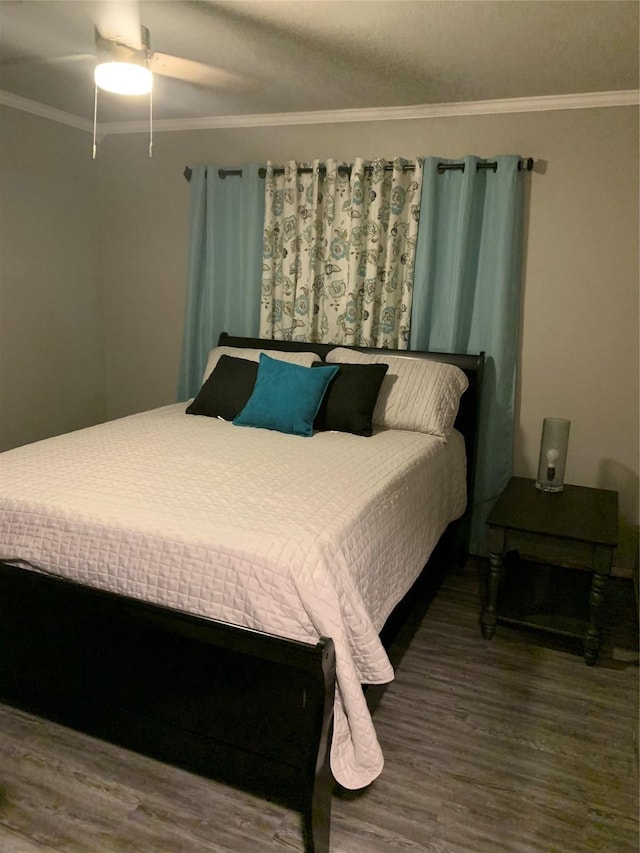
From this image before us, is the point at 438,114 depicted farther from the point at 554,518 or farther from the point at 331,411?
the point at 554,518

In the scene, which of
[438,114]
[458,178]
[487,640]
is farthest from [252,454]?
[438,114]

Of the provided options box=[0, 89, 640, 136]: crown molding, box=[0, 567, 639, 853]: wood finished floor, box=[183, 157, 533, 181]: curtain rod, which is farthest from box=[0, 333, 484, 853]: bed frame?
box=[0, 89, 640, 136]: crown molding

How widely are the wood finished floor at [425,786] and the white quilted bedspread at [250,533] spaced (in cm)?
28

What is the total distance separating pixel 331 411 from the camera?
2889 mm

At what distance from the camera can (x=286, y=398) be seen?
2.85 metres

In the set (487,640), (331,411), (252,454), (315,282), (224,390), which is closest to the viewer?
(252,454)

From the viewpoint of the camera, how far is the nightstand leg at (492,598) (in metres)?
2.55

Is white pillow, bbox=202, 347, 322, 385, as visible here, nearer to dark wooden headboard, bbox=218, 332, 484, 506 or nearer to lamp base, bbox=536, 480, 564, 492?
dark wooden headboard, bbox=218, 332, 484, 506

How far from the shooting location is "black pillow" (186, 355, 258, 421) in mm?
3062

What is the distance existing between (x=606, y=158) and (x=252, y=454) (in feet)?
7.11

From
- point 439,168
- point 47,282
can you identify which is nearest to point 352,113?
point 439,168

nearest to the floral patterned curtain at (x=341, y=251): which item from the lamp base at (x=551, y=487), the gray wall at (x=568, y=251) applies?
the gray wall at (x=568, y=251)

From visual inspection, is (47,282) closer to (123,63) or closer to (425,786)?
(123,63)

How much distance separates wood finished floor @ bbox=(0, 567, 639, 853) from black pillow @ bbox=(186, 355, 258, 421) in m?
1.44
